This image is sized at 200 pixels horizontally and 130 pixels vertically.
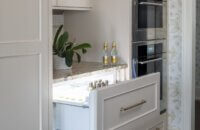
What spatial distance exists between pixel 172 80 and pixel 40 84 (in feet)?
2.67

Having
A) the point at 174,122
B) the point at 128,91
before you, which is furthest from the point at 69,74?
the point at 174,122

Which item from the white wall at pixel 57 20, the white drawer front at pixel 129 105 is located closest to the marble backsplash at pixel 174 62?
the white drawer front at pixel 129 105

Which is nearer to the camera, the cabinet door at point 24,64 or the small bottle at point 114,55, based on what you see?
the cabinet door at point 24,64

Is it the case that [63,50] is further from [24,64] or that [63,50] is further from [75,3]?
[24,64]

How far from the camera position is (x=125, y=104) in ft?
6.62

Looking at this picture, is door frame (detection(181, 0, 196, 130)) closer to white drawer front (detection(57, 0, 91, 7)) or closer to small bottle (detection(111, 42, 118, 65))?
small bottle (detection(111, 42, 118, 65))

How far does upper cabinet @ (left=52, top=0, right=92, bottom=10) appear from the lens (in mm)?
2648

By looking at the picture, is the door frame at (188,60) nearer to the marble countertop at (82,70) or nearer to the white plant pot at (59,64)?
the marble countertop at (82,70)

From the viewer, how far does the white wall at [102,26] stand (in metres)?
2.93

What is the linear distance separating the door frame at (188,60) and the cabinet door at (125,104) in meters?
0.21

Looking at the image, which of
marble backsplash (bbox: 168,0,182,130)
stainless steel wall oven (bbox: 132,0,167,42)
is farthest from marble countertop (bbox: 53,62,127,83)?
marble backsplash (bbox: 168,0,182,130)

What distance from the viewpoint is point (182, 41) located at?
7.07ft

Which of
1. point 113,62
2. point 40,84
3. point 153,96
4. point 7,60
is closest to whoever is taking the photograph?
point 7,60

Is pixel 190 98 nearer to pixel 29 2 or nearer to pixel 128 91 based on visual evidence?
pixel 128 91
